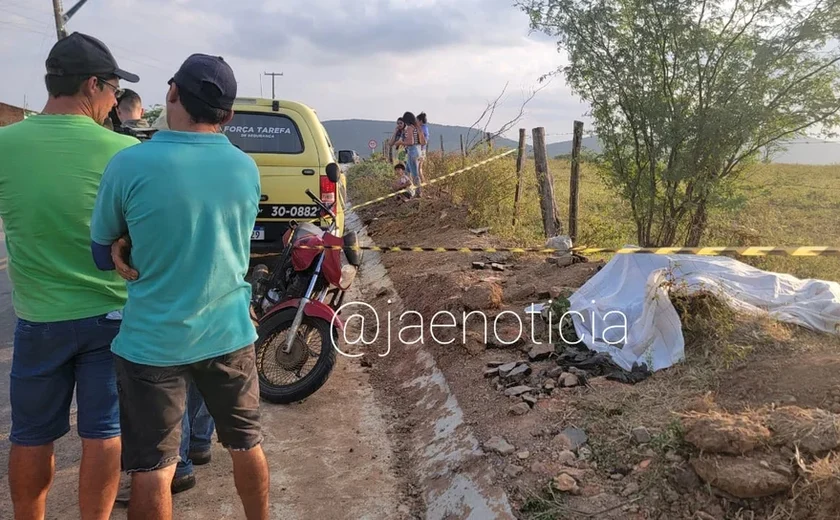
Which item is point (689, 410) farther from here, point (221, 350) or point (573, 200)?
point (573, 200)

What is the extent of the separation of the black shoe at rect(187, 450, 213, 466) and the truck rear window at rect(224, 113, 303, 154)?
3959mm

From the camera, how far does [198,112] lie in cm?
222

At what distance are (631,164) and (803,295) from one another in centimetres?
266

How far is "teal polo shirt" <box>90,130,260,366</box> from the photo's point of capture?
6.81 feet

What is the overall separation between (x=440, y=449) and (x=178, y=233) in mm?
2249

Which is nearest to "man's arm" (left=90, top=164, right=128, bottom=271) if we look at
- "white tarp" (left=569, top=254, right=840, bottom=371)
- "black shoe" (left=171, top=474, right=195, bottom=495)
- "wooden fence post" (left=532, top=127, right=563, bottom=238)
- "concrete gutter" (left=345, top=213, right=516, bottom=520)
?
"black shoe" (left=171, top=474, right=195, bottom=495)

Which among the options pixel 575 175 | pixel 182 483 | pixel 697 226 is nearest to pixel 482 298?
pixel 697 226

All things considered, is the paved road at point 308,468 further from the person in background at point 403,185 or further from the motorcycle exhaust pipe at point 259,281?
the person in background at point 403,185

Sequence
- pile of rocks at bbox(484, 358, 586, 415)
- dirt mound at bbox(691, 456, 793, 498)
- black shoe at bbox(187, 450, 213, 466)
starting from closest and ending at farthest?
dirt mound at bbox(691, 456, 793, 498)
black shoe at bbox(187, 450, 213, 466)
pile of rocks at bbox(484, 358, 586, 415)

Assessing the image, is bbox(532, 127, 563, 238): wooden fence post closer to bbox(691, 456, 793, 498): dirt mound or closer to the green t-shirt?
bbox(691, 456, 793, 498): dirt mound

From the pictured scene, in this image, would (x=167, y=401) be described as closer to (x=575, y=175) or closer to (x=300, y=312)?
(x=300, y=312)

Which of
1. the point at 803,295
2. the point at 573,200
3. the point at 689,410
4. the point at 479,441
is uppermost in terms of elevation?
the point at 573,200

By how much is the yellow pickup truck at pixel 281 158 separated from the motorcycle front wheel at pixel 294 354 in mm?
2341

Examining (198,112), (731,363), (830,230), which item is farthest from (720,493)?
(830,230)
